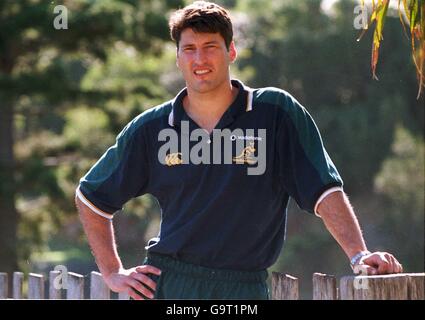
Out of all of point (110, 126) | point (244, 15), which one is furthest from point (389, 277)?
point (244, 15)

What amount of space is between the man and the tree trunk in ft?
30.1

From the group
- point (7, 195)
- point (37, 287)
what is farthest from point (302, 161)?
point (7, 195)

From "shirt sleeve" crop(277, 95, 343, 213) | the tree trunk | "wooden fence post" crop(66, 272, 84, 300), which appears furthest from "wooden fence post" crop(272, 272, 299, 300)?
the tree trunk

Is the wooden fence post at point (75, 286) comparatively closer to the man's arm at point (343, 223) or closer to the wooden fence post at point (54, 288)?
the wooden fence post at point (54, 288)

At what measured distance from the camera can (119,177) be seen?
3051mm

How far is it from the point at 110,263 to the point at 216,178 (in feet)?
1.48

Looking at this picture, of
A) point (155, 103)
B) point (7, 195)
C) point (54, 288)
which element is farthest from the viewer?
point (155, 103)

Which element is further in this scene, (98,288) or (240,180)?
(98,288)

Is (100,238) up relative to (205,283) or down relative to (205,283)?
up

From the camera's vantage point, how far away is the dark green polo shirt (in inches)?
111

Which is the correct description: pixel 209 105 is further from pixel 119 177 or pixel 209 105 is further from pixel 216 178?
pixel 119 177

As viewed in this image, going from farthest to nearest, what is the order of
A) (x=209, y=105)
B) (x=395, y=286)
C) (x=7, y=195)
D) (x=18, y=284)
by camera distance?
(x=7, y=195) < (x=18, y=284) < (x=209, y=105) < (x=395, y=286)

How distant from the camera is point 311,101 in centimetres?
2333
